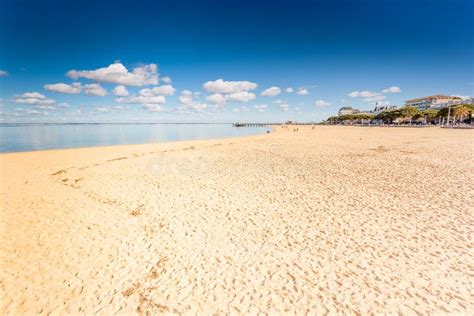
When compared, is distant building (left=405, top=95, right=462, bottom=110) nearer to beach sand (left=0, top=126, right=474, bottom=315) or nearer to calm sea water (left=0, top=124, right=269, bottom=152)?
calm sea water (left=0, top=124, right=269, bottom=152)

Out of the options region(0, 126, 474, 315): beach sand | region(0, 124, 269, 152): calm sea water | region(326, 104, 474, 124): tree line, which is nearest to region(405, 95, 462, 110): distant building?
region(326, 104, 474, 124): tree line

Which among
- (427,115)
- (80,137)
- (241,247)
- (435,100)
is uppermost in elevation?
(435,100)

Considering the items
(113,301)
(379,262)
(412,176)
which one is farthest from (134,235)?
(412,176)

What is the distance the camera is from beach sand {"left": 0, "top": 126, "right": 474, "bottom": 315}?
428 cm

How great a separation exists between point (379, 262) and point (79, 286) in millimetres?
6284

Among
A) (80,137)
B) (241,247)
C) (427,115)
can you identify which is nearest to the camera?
(241,247)

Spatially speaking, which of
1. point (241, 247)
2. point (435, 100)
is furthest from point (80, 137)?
point (435, 100)

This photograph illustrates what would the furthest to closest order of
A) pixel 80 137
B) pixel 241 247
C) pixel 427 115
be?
pixel 427 115 < pixel 80 137 < pixel 241 247

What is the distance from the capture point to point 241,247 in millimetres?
5930

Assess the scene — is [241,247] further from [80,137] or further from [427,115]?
[427,115]

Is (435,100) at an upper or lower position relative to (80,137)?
upper

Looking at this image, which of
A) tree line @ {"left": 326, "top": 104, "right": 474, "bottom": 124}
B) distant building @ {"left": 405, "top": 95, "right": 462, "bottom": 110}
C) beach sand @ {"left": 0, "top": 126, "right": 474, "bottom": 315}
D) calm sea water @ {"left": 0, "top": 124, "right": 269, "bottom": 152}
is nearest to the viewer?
beach sand @ {"left": 0, "top": 126, "right": 474, "bottom": 315}

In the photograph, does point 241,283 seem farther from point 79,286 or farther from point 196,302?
point 79,286

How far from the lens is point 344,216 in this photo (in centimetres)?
746
